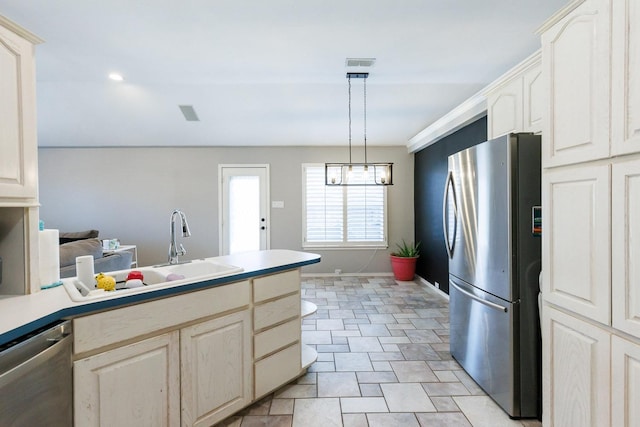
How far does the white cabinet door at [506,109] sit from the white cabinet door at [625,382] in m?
1.55

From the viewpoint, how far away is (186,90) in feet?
14.3

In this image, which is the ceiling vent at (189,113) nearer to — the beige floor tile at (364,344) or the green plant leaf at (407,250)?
the beige floor tile at (364,344)

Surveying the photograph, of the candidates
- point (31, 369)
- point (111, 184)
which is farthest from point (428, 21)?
point (111, 184)

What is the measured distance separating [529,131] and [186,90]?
160 inches

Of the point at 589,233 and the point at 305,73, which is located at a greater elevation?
the point at 305,73

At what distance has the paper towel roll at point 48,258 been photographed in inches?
64.6

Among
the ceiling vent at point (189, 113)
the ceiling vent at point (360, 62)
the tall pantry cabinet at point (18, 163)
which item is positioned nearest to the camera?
the tall pantry cabinet at point (18, 163)

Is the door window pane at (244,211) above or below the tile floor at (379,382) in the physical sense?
above

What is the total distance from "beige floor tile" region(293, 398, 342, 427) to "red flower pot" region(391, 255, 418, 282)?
364 centimetres

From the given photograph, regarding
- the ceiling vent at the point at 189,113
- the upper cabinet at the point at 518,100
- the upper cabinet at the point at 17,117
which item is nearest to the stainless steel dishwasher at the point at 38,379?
the upper cabinet at the point at 17,117

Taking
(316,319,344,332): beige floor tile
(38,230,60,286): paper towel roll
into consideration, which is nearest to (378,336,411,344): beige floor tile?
(316,319,344,332): beige floor tile

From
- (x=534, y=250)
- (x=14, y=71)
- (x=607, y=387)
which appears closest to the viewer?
(x=607, y=387)

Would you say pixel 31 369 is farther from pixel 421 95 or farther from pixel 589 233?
pixel 421 95

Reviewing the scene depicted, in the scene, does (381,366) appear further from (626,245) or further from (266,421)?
(626,245)
